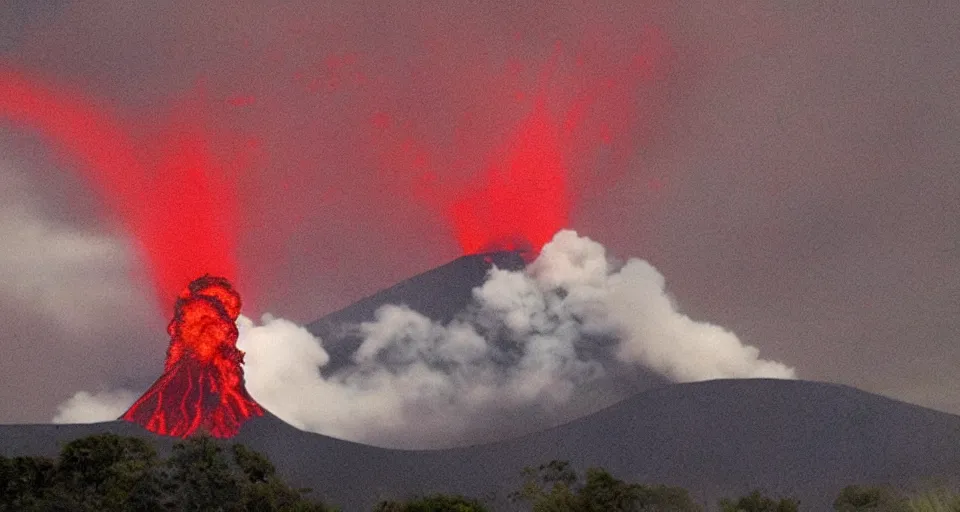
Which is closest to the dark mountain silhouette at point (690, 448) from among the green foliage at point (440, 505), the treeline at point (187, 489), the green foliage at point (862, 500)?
the green foliage at point (862, 500)

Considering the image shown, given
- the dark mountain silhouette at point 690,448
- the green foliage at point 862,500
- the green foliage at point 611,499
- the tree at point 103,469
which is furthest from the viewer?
the dark mountain silhouette at point 690,448

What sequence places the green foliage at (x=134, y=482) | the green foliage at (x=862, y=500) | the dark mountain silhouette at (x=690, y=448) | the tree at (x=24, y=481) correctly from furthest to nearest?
the dark mountain silhouette at (x=690, y=448)
the green foliage at (x=862, y=500)
the tree at (x=24, y=481)
the green foliage at (x=134, y=482)

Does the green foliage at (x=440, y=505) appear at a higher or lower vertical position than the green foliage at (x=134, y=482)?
lower

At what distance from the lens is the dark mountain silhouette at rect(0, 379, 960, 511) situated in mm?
124000

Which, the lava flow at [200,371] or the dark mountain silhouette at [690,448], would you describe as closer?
the dark mountain silhouette at [690,448]

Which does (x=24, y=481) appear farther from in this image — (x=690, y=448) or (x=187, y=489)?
(x=690, y=448)

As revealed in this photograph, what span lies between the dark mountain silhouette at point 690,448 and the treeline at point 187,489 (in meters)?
68.7

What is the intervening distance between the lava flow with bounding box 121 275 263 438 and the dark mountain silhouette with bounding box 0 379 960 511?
4.41 meters

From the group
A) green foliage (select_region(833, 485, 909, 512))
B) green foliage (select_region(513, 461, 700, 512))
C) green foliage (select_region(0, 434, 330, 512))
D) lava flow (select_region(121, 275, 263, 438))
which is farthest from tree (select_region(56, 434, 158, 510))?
lava flow (select_region(121, 275, 263, 438))

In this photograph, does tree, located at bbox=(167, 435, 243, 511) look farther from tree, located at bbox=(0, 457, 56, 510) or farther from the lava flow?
the lava flow

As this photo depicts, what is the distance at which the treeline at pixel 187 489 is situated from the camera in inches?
1715

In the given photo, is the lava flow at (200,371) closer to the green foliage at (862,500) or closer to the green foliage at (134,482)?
the green foliage at (134,482)

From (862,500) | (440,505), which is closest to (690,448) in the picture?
(862,500)

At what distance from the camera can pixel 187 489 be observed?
43.2 meters
